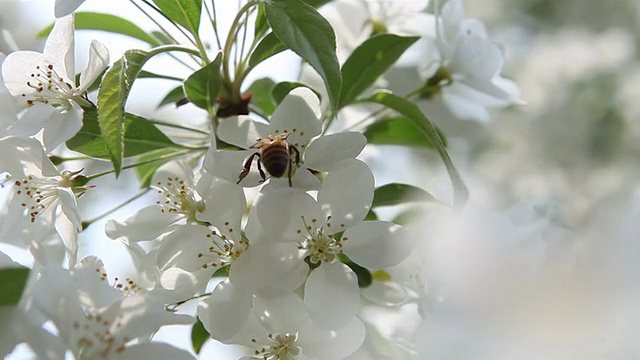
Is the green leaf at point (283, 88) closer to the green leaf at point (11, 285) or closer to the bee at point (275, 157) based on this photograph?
the bee at point (275, 157)

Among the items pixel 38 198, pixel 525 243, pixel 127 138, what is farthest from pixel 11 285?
pixel 525 243

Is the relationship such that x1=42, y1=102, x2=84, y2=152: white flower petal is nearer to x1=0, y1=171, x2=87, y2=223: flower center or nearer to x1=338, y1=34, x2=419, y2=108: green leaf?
x1=0, y1=171, x2=87, y2=223: flower center

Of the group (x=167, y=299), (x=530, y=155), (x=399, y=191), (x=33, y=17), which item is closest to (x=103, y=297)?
(x=167, y=299)

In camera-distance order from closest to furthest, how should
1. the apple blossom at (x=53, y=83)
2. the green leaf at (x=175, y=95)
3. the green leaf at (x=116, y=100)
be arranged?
the green leaf at (x=116, y=100)
the apple blossom at (x=53, y=83)
the green leaf at (x=175, y=95)

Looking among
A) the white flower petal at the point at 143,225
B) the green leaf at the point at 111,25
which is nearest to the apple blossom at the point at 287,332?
the white flower petal at the point at 143,225

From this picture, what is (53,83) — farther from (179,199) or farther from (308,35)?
(308,35)

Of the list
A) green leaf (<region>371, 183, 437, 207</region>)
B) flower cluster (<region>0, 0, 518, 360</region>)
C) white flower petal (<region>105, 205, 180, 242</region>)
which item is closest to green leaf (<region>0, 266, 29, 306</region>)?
flower cluster (<region>0, 0, 518, 360</region>)

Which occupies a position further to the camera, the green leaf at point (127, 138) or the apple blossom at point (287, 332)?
the green leaf at point (127, 138)
